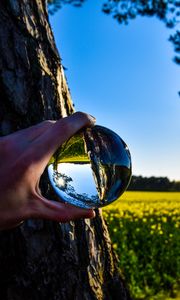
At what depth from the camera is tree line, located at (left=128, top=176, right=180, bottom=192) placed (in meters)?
49.8

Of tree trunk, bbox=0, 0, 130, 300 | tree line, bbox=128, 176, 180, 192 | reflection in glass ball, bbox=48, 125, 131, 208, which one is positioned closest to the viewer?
reflection in glass ball, bbox=48, 125, 131, 208

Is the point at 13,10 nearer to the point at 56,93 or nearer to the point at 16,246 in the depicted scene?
the point at 56,93

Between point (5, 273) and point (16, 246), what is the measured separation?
0.10 m

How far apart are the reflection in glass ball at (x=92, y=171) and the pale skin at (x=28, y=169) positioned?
0.09 m

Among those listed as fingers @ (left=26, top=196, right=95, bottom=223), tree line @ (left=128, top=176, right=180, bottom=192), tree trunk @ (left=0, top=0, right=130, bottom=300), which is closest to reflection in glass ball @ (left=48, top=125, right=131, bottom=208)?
fingers @ (left=26, top=196, right=95, bottom=223)

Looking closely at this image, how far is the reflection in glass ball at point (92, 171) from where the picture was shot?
1.20 m

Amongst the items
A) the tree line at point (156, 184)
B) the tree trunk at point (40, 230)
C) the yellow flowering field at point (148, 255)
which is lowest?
the yellow flowering field at point (148, 255)

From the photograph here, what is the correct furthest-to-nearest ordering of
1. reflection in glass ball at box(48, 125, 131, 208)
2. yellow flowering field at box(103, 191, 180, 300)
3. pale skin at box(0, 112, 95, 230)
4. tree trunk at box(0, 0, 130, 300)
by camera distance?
yellow flowering field at box(103, 191, 180, 300) → tree trunk at box(0, 0, 130, 300) → reflection in glass ball at box(48, 125, 131, 208) → pale skin at box(0, 112, 95, 230)

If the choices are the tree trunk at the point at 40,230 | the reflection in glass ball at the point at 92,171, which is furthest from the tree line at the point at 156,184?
the reflection in glass ball at the point at 92,171

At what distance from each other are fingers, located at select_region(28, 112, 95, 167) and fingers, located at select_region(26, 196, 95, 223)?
0.09m

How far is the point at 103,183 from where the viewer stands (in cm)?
122

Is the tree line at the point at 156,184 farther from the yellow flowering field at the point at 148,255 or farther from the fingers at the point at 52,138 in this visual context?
the fingers at the point at 52,138

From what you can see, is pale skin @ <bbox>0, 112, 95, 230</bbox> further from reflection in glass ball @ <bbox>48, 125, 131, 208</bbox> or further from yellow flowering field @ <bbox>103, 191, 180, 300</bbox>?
yellow flowering field @ <bbox>103, 191, 180, 300</bbox>

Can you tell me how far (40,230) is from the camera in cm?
179
